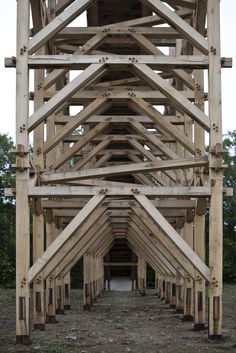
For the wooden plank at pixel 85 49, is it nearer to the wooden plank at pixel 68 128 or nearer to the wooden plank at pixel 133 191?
the wooden plank at pixel 68 128

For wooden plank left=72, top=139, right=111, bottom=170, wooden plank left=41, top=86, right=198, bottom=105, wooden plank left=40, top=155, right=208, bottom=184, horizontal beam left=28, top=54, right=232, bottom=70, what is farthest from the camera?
wooden plank left=72, top=139, right=111, bottom=170

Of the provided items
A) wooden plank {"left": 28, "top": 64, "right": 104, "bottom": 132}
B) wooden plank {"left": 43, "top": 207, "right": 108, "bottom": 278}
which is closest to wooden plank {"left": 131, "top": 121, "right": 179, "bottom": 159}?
wooden plank {"left": 43, "top": 207, "right": 108, "bottom": 278}

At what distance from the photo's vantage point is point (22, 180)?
30.6 ft

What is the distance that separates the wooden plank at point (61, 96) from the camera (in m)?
9.38

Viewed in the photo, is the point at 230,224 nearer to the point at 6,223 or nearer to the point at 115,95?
the point at 6,223

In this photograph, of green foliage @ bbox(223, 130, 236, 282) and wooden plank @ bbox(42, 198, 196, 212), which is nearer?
wooden plank @ bbox(42, 198, 196, 212)

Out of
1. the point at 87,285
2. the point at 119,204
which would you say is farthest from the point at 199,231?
the point at 87,285

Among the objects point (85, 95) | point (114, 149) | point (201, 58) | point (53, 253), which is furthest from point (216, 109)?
point (114, 149)

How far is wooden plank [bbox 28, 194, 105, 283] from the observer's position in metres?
9.30

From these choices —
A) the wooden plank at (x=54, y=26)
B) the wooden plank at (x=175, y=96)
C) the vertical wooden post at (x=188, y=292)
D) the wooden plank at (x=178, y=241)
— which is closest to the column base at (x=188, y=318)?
the vertical wooden post at (x=188, y=292)

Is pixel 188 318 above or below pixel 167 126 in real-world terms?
below

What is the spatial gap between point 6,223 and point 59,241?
112 feet

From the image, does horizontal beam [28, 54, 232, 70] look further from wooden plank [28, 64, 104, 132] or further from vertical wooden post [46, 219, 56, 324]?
vertical wooden post [46, 219, 56, 324]

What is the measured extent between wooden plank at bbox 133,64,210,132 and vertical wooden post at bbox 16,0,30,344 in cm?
149
